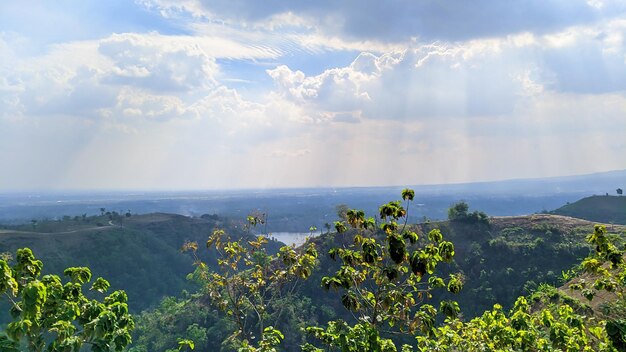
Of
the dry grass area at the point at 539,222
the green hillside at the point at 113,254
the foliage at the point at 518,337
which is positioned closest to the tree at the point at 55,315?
the foliage at the point at 518,337

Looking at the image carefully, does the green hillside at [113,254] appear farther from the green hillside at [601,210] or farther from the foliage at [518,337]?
the green hillside at [601,210]

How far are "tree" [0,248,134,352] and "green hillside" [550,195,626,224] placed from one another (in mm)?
174747

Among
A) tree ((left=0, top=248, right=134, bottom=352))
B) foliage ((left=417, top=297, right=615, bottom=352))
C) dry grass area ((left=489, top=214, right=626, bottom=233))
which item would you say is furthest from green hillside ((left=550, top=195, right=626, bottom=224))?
tree ((left=0, top=248, right=134, bottom=352))

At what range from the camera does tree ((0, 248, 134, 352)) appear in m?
9.57

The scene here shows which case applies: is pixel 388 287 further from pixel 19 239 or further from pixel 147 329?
pixel 19 239

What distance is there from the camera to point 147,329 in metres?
77.5

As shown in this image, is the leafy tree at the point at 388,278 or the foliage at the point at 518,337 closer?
the leafy tree at the point at 388,278

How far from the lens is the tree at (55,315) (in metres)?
9.57

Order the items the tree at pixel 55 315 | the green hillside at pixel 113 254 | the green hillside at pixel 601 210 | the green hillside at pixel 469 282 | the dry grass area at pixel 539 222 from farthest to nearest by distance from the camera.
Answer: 1. the green hillside at pixel 601 210
2. the green hillside at pixel 113 254
3. the dry grass area at pixel 539 222
4. the green hillside at pixel 469 282
5. the tree at pixel 55 315

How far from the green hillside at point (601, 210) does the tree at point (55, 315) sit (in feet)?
573

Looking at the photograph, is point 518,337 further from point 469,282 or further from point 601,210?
point 601,210

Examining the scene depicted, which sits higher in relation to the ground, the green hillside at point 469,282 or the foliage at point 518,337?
the foliage at point 518,337

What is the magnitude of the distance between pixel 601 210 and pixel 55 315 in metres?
192

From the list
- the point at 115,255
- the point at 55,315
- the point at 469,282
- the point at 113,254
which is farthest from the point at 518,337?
the point at 113,254
